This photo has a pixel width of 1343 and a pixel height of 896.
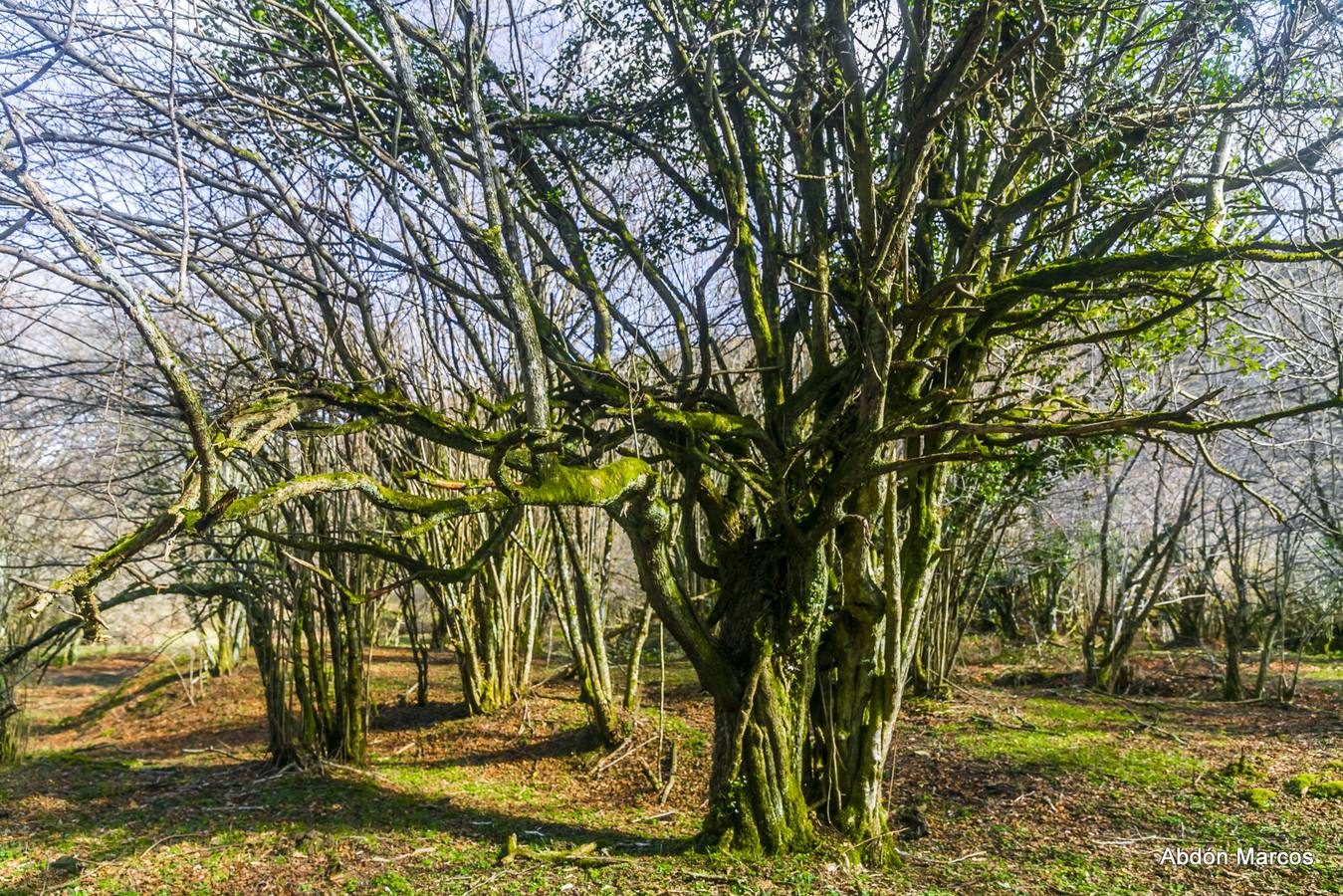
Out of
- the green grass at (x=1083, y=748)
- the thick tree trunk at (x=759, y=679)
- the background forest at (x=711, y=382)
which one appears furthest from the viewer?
Result: the green grass at (x=1083, y=748)

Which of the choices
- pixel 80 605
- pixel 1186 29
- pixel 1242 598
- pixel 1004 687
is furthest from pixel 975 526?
pixel 80 605

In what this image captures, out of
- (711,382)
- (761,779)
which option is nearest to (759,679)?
(761,779)

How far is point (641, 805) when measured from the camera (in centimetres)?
710

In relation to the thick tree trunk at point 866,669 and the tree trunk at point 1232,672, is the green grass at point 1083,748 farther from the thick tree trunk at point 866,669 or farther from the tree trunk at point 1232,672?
the thick tree trunk at point 866,669

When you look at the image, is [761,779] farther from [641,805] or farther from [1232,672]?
[1232,672]

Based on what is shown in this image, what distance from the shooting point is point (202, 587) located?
7.18 meters

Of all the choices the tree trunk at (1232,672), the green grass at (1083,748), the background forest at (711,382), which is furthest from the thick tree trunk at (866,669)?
the tree trunk at (1232,672)

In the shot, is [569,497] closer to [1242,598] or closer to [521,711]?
[521,711]

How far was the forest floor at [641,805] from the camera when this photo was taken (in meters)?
5.29

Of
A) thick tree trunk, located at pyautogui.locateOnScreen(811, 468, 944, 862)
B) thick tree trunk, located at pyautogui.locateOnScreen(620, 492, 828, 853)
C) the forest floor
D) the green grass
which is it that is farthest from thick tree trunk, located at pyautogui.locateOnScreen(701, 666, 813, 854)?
the green grass

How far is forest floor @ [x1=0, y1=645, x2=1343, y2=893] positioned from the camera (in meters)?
5.29

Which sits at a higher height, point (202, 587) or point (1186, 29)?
point (1186, 29)

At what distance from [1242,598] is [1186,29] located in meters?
7.91

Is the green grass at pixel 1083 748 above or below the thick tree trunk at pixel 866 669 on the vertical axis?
below
